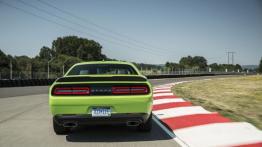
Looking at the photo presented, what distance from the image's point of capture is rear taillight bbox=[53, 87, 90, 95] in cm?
625

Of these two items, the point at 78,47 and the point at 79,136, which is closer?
the point at 79,136

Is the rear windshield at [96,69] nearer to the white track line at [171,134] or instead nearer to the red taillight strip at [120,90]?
the white track line at [171,134]

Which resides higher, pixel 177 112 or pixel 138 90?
pixel 138 90

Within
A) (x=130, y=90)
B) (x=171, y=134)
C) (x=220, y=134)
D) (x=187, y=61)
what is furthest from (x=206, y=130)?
(x=187, y=61)

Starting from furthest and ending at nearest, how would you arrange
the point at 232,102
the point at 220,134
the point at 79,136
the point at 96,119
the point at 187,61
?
the point at 187,61 < the point at 232,102 < the point at 79,136 < the point at 220,134 < the point at 96,119

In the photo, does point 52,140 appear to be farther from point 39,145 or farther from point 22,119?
point 22,119

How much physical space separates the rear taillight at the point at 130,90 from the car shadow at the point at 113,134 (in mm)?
788

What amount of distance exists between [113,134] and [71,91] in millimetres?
1234

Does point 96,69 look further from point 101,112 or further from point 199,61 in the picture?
point 199,61

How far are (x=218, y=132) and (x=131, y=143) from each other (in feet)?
5.44

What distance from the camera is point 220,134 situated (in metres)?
6.64

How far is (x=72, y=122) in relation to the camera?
6191 millimetres

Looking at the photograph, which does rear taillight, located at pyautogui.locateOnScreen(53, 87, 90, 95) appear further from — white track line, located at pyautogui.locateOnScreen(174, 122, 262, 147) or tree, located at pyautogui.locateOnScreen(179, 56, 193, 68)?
tree, located at pyautogui.locateOnScreen(179, 56, 193, 68)

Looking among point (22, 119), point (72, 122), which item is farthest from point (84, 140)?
point (22, 119)
